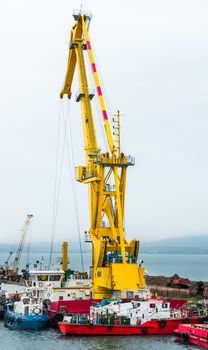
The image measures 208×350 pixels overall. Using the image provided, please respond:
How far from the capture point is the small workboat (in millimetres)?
41375

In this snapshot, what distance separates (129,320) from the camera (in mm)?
37812

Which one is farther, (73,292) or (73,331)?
(73,292)

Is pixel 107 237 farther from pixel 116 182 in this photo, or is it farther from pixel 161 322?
pixel 161 322

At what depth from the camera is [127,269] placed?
4362 cm

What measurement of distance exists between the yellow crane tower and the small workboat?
15.1 ft

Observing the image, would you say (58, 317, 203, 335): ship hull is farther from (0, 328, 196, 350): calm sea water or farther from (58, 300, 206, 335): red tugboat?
(0, 328, 196, 350): calm sea water

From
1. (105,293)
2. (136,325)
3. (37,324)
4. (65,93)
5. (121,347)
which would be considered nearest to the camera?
(121,347)

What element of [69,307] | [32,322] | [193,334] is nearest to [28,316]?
[32,322]

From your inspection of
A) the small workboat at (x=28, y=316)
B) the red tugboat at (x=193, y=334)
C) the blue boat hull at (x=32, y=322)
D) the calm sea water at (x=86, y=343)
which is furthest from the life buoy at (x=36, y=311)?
the red tugboat at (x=193, y=334)

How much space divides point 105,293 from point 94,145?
11.8 meters

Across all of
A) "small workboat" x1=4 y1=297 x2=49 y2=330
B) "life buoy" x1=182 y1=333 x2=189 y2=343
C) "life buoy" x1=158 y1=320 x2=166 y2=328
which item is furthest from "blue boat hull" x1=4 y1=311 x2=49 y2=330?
"life buoy" x1=182 y1=333 x2=189 y2=343

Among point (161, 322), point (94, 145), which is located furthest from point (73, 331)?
point (94, 145)

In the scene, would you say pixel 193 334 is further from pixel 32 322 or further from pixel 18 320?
pixel 18 320

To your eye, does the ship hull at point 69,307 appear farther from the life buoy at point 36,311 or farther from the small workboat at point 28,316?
the life buoy at point 36,311
